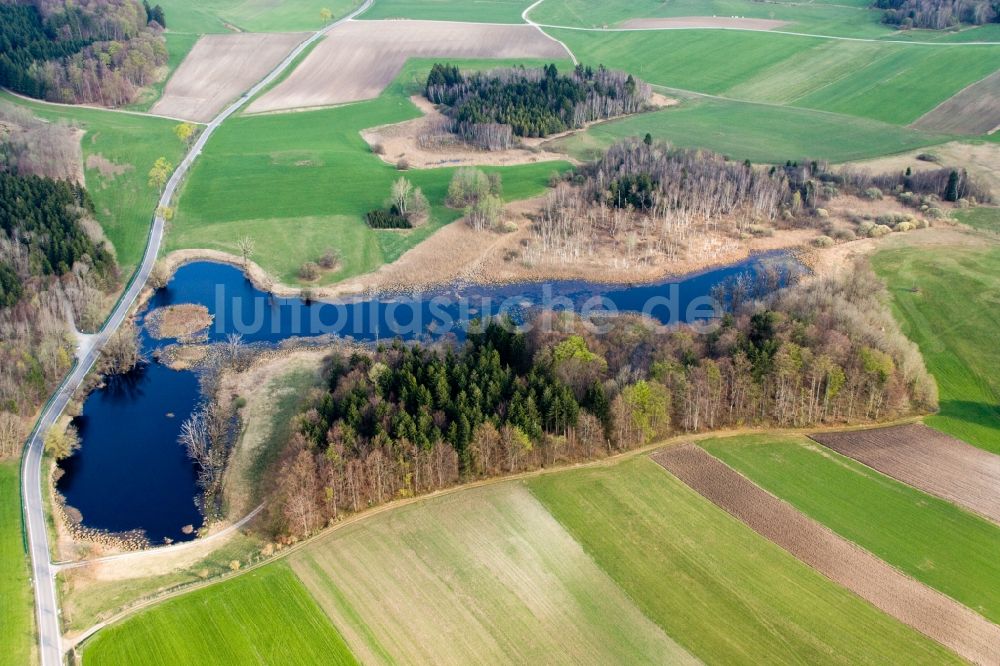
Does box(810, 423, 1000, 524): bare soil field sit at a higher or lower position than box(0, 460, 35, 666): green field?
higher

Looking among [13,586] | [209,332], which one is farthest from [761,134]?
[13,586]

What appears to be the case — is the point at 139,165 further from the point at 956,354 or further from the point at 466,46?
the point at 956,354

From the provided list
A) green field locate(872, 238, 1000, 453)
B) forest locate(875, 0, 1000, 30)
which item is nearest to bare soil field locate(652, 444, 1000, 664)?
green field locate(872, 238, 1000, 453)

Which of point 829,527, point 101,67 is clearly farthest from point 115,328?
point 101,67

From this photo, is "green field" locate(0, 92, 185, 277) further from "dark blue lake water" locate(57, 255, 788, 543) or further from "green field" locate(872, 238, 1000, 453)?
"green field" locate(872, 238, 1000, 453)

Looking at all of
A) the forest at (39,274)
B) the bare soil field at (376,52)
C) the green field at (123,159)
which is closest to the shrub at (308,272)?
the green field at (123,159)

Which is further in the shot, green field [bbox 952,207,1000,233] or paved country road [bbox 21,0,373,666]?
green field [bbox 952,207,1000,233]
